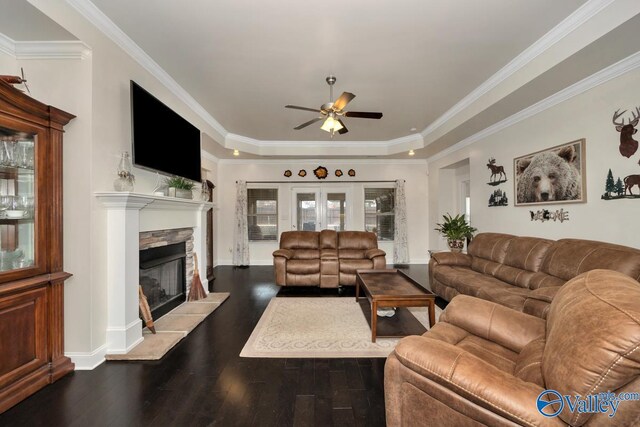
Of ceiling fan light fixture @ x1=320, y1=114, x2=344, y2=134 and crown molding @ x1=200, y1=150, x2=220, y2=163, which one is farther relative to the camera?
crown molding @ x1=200, y1=150, x2=220, y2=163

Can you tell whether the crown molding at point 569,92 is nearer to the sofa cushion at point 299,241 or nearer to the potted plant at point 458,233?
the potted plant at point 458,233

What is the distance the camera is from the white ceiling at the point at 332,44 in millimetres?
2268

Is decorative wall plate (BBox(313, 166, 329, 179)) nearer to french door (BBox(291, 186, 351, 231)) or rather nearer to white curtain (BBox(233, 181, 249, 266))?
french door (BBox(291, 186, 351, 231))

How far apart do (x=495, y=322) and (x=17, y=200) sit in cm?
339

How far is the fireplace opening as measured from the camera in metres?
3.13

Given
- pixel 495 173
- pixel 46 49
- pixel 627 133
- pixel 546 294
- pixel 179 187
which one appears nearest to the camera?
pixel 546 294

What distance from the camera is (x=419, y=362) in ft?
3.96

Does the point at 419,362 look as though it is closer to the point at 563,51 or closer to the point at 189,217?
the point at 563,51

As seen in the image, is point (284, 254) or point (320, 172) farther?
point (320, 172)

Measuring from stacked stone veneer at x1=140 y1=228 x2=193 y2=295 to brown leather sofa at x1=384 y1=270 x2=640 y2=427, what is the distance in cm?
277

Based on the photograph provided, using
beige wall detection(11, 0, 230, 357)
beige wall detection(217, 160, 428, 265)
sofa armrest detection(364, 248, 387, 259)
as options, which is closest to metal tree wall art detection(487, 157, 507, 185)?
sofa armrest detection(364, 248, 387, 259)

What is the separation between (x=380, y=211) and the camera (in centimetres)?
709

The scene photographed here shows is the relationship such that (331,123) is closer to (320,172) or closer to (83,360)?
(83,360)

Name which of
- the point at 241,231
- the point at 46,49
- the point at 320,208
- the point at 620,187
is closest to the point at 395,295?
the point at 620,187
